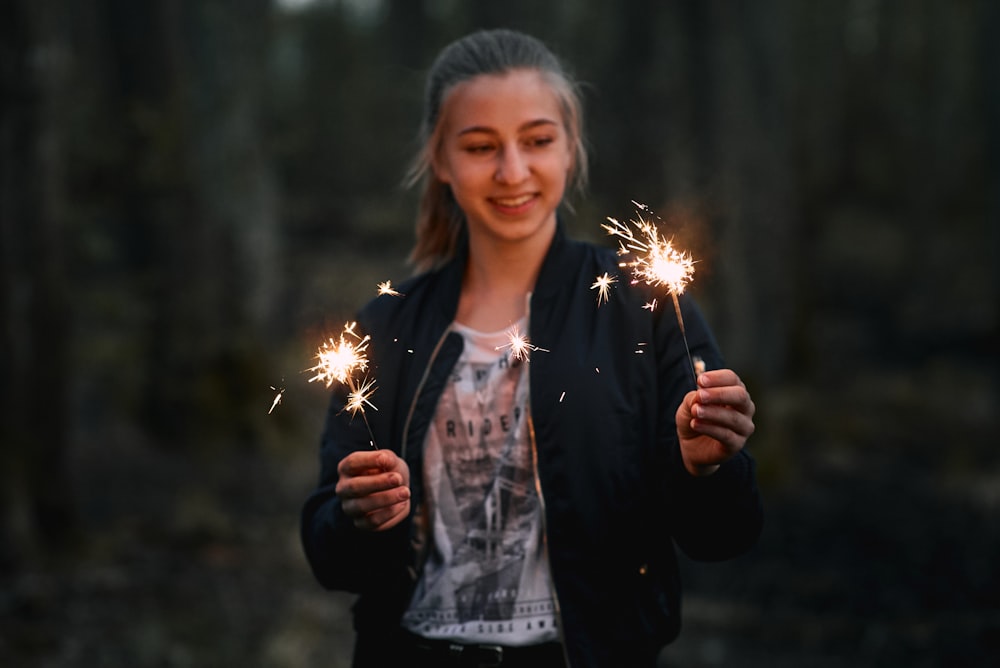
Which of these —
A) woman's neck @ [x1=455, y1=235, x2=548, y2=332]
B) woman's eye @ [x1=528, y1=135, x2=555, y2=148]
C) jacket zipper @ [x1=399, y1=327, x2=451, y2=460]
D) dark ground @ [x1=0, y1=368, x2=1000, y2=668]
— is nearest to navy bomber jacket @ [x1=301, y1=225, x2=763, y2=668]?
jacket zipper @ [x1=399, y1=327, x2=451, y2=460]

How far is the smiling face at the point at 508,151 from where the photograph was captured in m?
2.47

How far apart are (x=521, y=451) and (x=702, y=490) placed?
0.48 metres

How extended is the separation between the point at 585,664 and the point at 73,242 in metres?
5.30

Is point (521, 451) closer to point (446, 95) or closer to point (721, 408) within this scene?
point (721, 408)

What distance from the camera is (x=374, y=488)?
203 cm

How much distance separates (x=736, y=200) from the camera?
374 inches

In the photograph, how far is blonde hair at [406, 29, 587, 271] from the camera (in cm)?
256

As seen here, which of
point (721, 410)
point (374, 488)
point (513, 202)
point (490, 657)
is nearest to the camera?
point (721, 410)

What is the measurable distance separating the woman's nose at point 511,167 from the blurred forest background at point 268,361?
1.28ft

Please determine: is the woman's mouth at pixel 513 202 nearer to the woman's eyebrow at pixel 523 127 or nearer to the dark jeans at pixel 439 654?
the woman's eyebrow at pixel 523 127

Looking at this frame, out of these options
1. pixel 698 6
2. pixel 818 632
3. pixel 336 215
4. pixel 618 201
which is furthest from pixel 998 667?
pixel 336 215

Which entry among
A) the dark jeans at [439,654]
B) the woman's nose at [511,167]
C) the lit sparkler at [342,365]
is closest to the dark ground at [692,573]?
the dark jeans at [439,654]

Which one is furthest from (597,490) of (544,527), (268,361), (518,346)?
(268,361)

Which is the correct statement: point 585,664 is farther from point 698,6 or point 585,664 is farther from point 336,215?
point 336,215
